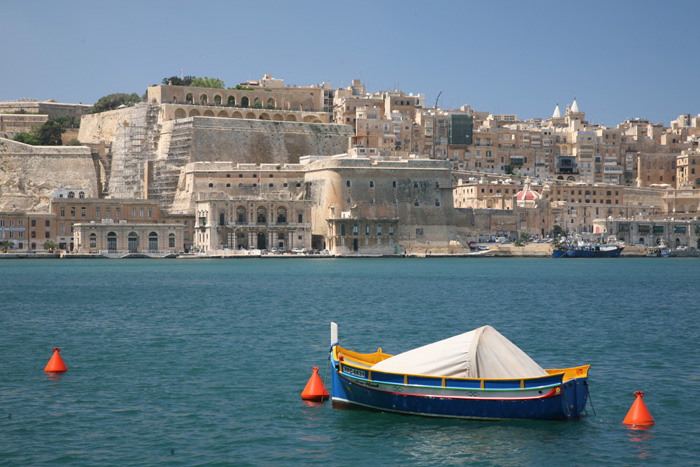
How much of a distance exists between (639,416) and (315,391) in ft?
16.1

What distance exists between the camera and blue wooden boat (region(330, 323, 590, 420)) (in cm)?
1280

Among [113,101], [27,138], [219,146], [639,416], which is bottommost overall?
[639,416]

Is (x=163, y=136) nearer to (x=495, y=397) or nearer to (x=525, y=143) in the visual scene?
(x=525, y=143)

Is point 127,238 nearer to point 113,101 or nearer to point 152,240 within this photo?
point 152,240

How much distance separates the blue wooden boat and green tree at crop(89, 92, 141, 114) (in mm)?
78856

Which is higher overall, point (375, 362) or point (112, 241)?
point (112, 241)

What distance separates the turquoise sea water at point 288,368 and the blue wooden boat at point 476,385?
0.23m

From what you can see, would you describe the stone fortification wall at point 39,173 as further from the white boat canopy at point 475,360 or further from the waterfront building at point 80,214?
the white boat canopy at point 475,360

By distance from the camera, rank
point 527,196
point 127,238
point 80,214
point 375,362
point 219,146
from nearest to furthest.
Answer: point 375,362 → point 127,238 → point 80,214 → point 219,146 → point 527,196

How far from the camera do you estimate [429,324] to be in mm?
24844

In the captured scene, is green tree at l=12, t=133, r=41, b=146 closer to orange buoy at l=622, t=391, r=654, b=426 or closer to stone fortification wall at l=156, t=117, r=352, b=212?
stone fortification wall at l=156, t=117, r=352, b=212

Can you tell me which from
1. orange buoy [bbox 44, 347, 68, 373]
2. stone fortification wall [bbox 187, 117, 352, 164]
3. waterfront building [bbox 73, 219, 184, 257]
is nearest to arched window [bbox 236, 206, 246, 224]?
waterfront building [bbox 73, 219, 184, 257]

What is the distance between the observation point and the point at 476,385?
12805mm

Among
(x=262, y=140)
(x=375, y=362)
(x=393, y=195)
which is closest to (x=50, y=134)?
(x=262, y=140)
